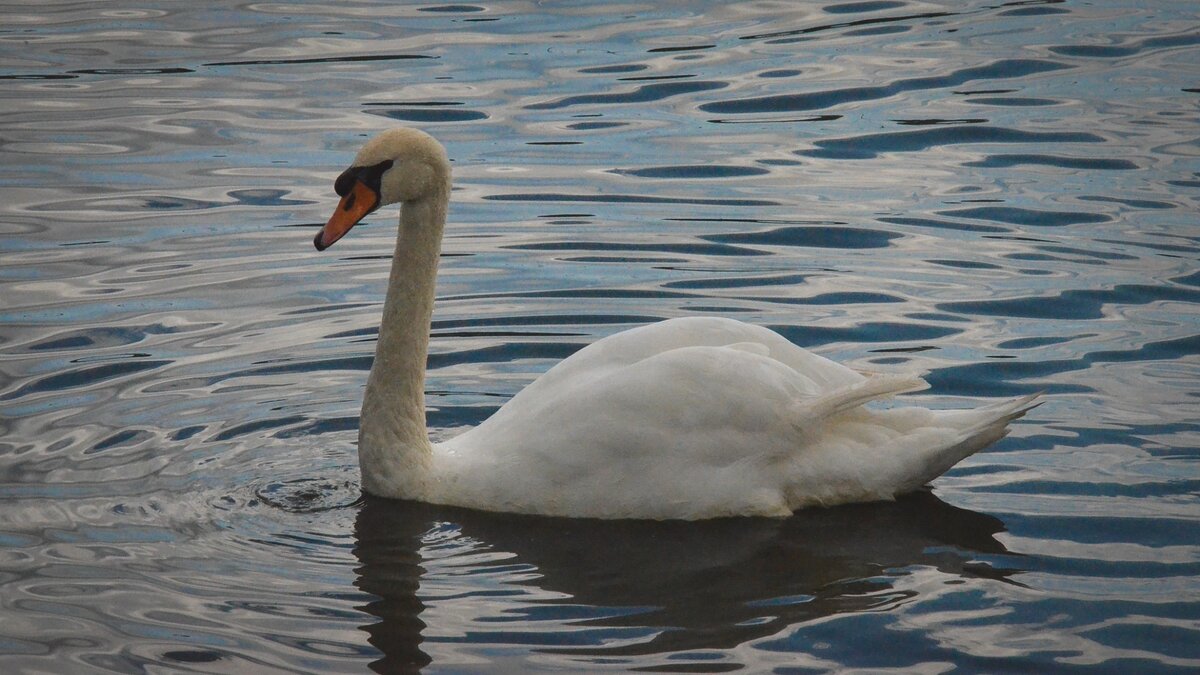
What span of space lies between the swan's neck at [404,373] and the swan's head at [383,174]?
0.49 feet

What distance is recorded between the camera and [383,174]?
8258 mm

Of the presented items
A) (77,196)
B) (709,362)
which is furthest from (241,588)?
(77,196)

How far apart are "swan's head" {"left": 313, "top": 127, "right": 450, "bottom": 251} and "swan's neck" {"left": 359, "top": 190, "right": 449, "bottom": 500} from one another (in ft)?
0.49

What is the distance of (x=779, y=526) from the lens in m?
7.98

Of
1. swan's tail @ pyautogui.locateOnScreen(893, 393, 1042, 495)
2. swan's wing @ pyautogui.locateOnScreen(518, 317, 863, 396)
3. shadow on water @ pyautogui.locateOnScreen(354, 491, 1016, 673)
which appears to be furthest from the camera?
swan's wing @ pyautogui.locateOnScreen(518, 317, 863, 396)

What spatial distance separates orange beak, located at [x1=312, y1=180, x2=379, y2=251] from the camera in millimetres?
8195

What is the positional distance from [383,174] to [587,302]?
328 centimetres

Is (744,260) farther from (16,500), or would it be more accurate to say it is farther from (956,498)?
(16,500)

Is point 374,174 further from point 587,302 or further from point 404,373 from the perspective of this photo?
point 587,302

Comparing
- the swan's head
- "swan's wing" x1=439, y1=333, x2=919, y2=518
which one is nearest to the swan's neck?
the swan's head

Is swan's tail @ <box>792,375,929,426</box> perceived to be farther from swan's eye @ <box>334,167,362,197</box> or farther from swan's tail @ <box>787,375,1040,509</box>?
swan's eye @ <box>334,167,362,197</box>

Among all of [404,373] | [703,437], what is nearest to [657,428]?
[703,437]

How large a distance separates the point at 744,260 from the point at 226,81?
815 centimetres

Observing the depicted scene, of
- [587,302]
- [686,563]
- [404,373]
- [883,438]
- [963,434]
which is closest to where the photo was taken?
[686,563]
